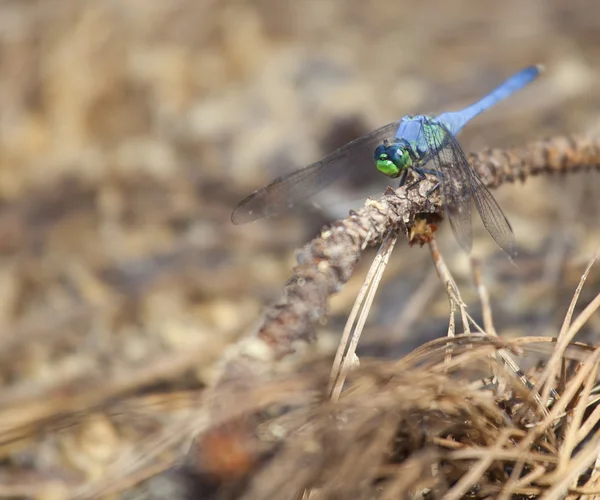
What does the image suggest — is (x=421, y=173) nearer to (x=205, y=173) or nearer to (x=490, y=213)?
(x=490, y=213)

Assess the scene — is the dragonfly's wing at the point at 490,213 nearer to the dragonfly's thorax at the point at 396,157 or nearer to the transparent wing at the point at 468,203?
the transparent wing at the point at 468,203

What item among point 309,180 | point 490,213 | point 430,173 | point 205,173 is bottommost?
point 490,213

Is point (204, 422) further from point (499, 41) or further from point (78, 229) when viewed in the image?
point (499, 41)

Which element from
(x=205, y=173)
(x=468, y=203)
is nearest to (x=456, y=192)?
(x=468, y=203)

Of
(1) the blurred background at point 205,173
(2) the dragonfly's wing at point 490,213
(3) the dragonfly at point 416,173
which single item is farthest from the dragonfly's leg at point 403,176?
(1) the blurred background at point 205,173

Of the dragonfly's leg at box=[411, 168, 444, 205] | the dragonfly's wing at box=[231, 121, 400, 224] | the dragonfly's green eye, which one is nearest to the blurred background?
the dragonfly's wing at box=[231, 121, 400, 224]

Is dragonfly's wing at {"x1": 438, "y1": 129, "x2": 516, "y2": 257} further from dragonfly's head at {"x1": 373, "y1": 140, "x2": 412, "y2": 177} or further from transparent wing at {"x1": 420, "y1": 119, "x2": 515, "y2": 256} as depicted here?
dragonfly's head at {"x1": 373, "y1": 140, "x2": 412, "y2": 177}
